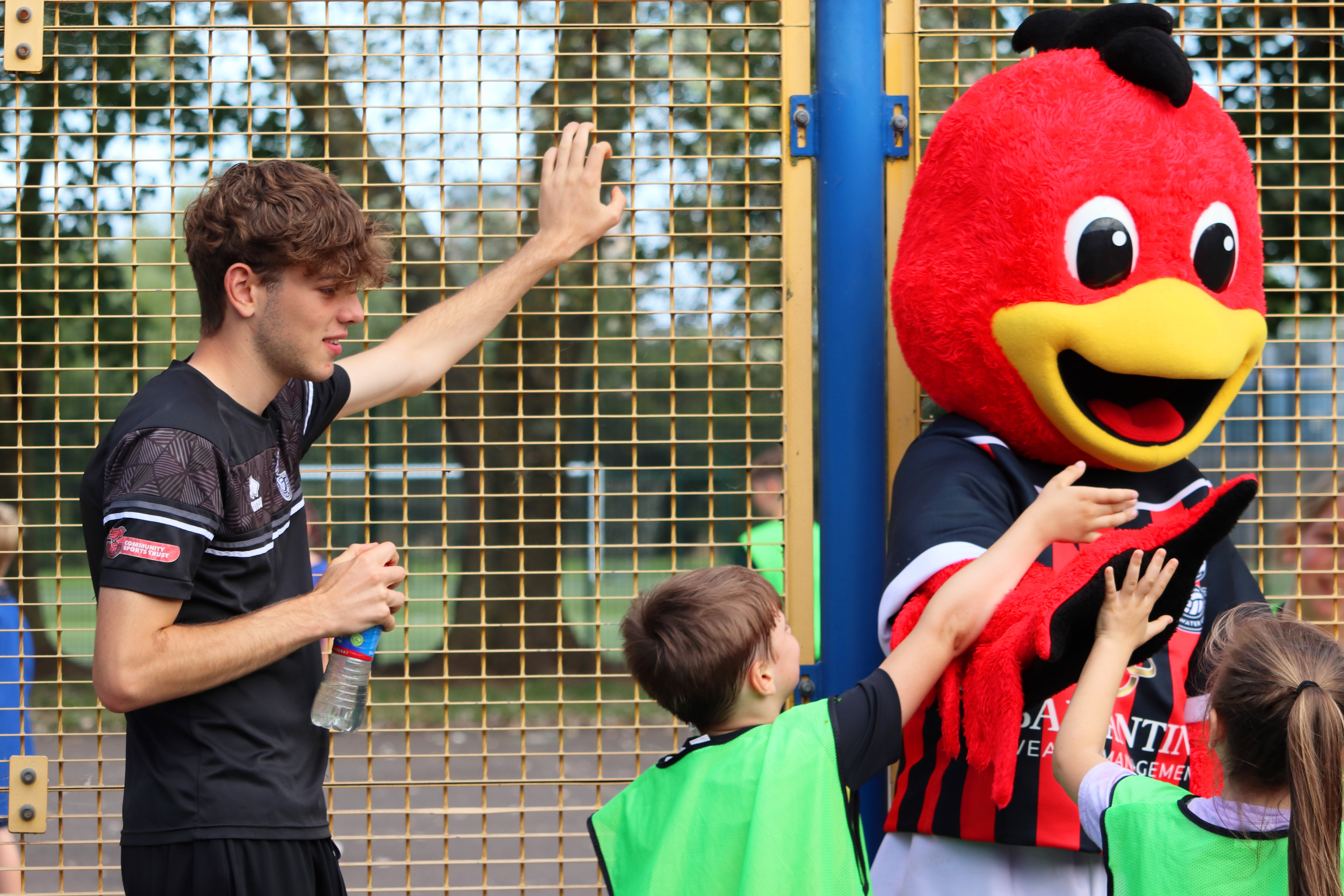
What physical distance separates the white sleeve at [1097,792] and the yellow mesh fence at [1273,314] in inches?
29.8

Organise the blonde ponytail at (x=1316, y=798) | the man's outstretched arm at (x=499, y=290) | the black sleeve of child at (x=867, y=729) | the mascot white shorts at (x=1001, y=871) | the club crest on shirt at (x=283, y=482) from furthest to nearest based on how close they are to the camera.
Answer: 1. the man's outstretched arm at (x=499, y=290)
2. the mascot white shorts at (x=1001, y=871)
3. the club crest on shirt at (x=283, y=482)
4. the black sleeve of child at (x=867, y=729)
5. the blonde ponytail at (x=1316, y=798)

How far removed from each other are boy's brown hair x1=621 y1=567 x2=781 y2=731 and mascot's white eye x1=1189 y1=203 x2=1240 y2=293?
0.85 metres

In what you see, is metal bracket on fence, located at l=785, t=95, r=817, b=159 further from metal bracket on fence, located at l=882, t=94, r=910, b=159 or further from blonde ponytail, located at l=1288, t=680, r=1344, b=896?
blonde ponytail, located at l=1288, t=680, r=1344, b=896

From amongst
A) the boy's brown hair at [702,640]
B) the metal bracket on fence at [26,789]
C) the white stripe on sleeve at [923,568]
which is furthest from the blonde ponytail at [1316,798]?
the metal bracket on fence at [26,789]

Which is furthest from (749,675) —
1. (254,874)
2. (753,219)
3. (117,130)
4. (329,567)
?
(117,130)

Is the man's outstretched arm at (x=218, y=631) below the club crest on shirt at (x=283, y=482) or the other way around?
below

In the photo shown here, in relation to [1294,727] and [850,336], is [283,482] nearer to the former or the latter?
[850,336]

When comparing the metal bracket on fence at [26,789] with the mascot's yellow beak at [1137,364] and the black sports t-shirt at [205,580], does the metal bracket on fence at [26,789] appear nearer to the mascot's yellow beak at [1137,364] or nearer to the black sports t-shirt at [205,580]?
the black sports t-shirt at [205,580]

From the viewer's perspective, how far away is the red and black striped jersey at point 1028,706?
5.39ft

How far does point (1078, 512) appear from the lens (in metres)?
1.52

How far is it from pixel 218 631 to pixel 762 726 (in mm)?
715

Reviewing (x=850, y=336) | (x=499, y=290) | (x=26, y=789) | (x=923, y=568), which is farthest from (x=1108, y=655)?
(x=26, y=789)

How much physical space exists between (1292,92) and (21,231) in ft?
7.99

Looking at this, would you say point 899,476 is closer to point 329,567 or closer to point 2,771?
point 329,567
